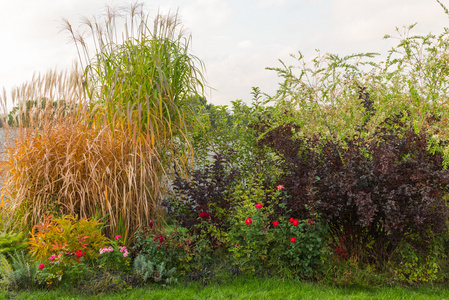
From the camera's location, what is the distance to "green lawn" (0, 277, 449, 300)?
321cm

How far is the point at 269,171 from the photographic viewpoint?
16.2 feet

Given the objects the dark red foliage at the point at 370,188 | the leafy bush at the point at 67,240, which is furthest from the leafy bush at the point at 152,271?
the dark red foliage at the point at 370,188

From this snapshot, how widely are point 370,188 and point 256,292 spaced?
154cm

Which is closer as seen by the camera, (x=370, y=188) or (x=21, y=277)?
(x=21, y=277)

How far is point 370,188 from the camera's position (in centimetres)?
379

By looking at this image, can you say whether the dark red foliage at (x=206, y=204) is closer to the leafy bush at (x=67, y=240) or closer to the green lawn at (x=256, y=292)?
the green lawn at (x=256, y=292)

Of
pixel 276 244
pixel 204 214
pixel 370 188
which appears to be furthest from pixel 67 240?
pixel 370 188

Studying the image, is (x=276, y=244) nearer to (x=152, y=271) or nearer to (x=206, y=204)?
(x=206, y=204)

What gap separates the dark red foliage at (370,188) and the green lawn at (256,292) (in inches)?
20.8

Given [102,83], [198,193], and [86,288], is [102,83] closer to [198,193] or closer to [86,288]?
[198,193]

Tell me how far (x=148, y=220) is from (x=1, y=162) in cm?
211

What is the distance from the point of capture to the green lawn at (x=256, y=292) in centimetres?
321

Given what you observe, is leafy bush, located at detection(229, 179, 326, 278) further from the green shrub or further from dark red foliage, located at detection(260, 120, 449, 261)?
the green shrub

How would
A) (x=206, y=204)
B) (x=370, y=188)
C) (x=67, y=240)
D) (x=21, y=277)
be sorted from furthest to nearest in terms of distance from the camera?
(x=206, y=204) < (x=370, y=188) < (x=67, y=240) < (x=21, y=277)
